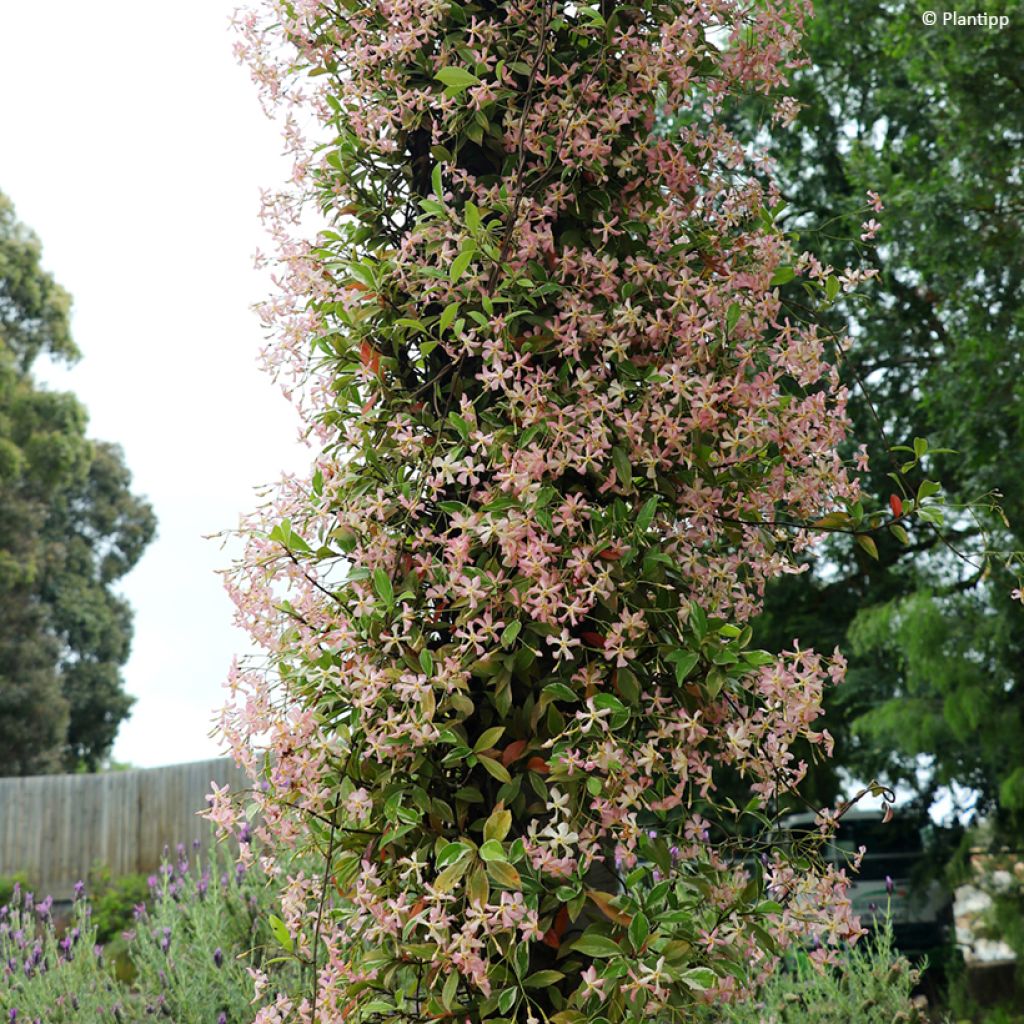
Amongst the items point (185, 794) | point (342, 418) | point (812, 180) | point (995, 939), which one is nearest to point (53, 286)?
point (185, 794)

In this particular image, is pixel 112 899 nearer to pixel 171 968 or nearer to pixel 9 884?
pixel 9 884

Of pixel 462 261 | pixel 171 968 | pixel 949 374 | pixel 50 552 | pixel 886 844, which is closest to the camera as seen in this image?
pixel 462 261

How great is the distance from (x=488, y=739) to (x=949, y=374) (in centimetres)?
790

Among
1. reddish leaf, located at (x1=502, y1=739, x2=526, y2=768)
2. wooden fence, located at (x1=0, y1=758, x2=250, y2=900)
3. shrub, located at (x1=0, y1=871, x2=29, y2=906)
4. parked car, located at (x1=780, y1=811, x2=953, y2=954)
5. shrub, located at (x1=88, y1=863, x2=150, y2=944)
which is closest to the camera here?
reddish leaf, located at (x1=502, y1=739, x2=526, y2=768)

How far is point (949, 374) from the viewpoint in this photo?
8.94m

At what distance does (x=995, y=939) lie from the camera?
883 cm

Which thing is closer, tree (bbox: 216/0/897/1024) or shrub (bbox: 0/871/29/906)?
tree (bbox: 216/0/897/1024)

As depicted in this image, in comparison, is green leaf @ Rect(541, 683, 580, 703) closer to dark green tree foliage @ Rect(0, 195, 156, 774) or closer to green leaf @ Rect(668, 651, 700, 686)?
green leaf @ Rect(668, 651, 700, 686)

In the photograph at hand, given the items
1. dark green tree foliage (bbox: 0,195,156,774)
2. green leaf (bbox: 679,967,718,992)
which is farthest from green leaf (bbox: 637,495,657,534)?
dark green tree foliage (bbox: 0,195,156,774)

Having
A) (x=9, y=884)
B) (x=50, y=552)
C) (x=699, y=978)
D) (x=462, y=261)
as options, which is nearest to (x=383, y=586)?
(x=462, y=261)

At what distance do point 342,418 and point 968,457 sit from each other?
7371mm

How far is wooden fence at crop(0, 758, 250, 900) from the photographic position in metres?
12.5

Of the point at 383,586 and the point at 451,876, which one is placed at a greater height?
the point at 383,586

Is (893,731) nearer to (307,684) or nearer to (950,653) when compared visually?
(950,653)
